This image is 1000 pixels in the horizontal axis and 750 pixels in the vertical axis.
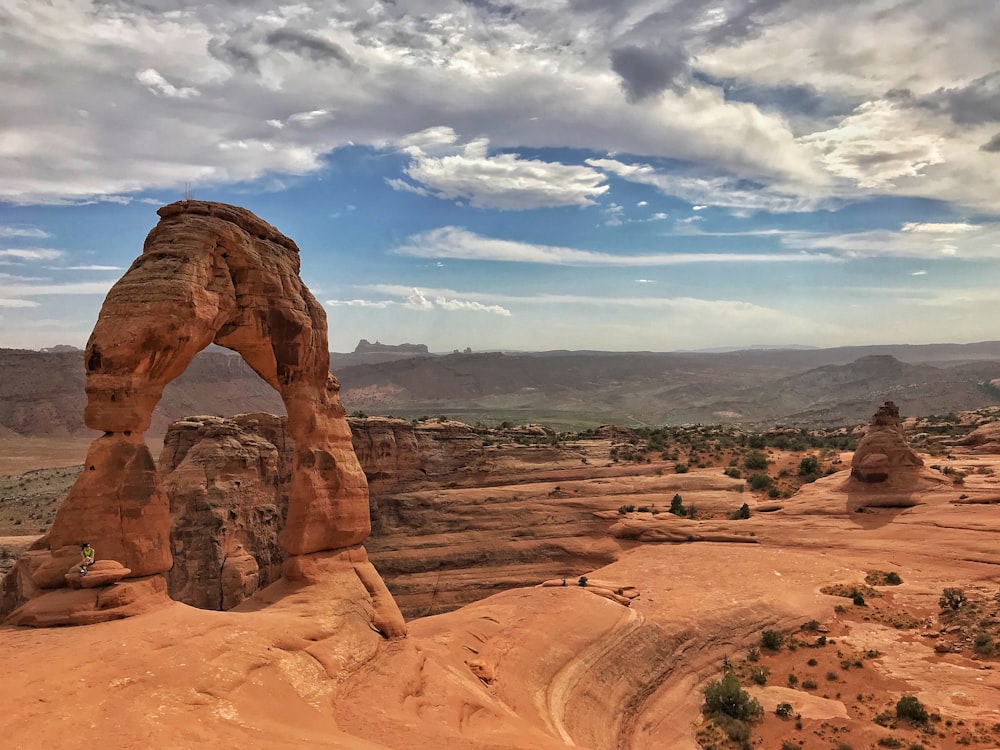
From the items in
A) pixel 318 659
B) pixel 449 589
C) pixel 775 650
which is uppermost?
pixel 318 659

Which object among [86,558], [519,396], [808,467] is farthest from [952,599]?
[519,396]

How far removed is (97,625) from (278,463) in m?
22.9

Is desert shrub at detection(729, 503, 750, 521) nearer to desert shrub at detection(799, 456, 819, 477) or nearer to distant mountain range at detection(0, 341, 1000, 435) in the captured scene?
desert shrub at detection(799, 456, 819, 477)

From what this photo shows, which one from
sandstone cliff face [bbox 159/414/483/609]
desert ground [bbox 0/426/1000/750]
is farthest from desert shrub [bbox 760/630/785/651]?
sandstone cliff face [bbox 159/414/483/609]

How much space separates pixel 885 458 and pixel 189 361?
32508mm

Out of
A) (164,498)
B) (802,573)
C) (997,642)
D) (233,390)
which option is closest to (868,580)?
(802,573)

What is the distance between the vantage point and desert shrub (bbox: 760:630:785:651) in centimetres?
2028

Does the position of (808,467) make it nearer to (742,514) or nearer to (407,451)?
(742,514)

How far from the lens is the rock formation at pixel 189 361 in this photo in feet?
43.0

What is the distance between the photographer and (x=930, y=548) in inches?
1021

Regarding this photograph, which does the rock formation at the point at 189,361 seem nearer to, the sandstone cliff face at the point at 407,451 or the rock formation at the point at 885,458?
the sandstone cliff face at the point at 407,451

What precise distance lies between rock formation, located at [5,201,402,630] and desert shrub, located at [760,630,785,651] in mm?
12945

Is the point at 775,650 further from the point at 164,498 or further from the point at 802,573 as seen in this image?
the point at 164,498

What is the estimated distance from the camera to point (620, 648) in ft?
64.0
